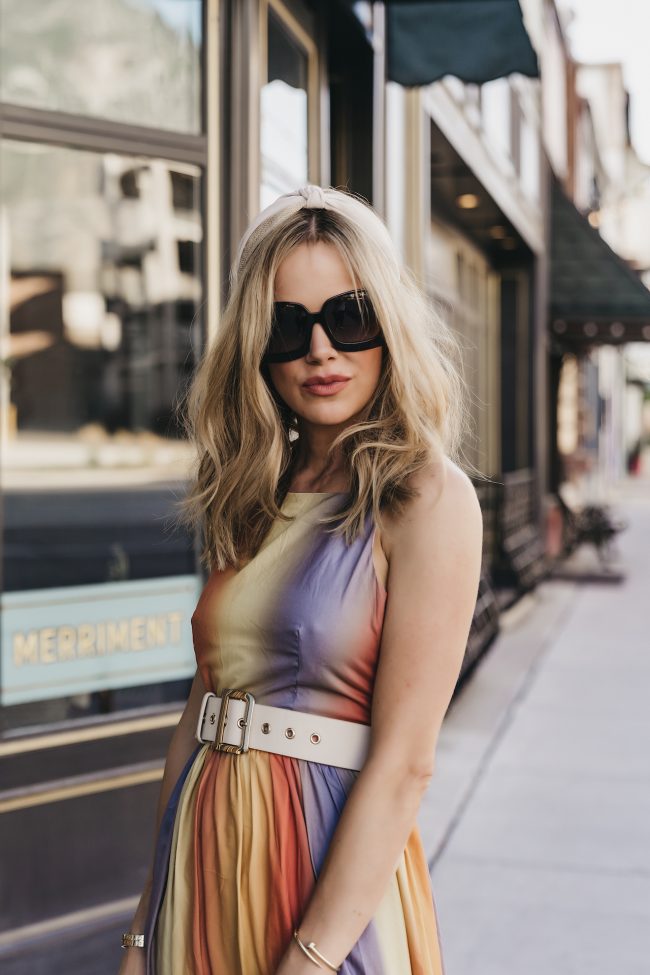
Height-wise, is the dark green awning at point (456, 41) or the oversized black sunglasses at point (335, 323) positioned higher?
the dark green awning at point (456, 41)

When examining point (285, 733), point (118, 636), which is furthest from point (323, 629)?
point (118, 636)

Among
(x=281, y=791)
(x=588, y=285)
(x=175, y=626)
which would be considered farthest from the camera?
(x=588, y=285)

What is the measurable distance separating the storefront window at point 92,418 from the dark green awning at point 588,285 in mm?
5233

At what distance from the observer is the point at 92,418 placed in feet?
64.7

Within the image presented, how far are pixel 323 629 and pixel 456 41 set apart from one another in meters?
4.41

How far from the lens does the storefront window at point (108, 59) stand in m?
4.32

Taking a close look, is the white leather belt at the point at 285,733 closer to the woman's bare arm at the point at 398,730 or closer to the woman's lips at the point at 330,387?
the woman's bare arm at the point at 398,730

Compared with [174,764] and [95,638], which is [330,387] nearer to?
[174,764]

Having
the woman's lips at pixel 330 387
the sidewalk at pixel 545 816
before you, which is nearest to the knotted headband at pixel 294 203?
the woman's lips at pixel 330 387

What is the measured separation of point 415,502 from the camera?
5.23 ft

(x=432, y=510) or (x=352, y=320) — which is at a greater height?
(x=352, y=320)

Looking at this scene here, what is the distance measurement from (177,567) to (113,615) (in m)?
0.39

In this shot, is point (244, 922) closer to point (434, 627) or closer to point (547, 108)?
point (434, 627)

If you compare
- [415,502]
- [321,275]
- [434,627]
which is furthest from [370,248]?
[434,627]
